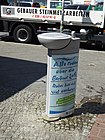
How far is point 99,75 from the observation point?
8477 millimetres

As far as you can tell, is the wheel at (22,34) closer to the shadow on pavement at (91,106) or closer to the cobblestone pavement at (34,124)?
the shadow on pavement at (91,106)

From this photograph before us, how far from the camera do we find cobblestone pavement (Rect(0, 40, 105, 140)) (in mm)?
4734

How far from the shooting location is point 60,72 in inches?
197

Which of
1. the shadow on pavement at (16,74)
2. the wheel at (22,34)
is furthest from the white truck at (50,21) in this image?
the shadow on pavement at (16,74)

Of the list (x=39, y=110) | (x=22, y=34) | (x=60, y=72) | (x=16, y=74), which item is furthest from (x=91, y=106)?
(x=22, y=34)

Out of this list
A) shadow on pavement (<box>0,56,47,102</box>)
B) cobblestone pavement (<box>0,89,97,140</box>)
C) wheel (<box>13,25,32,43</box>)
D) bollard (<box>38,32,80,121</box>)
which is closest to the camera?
cobblestone pavement (<box>0,89,97,140</box>)

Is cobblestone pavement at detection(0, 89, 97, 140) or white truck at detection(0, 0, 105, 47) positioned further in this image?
white truck at detection(0, 0, 105, 47)

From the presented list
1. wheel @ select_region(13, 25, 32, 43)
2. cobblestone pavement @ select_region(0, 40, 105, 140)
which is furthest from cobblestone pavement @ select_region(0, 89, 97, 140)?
wheel @ select_region(13, 25, 32, 43)

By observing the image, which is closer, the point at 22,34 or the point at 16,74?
the point at 16,74

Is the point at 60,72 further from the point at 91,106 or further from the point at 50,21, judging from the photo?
the point at 50,21

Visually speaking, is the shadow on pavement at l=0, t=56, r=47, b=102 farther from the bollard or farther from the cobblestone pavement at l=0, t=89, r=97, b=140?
the bollard

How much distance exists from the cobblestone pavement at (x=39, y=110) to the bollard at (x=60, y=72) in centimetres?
22

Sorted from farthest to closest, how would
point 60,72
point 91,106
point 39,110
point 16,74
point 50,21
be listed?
point 50,21 < point 16,74 < point 91,106 < point 39,110 < point 60,72

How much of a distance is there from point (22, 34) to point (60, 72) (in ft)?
30.6
